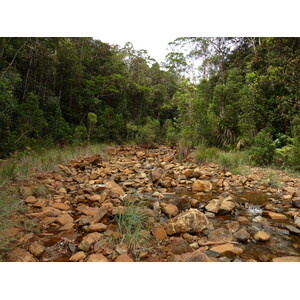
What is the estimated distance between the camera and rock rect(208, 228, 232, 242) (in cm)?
216

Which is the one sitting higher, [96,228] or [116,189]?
[96,228]

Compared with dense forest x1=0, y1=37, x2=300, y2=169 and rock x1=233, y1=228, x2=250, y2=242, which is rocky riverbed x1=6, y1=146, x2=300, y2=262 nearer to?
rock x1=233, y1=228, x2=250, y2=242

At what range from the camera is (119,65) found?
13344mm

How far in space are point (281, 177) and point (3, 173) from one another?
5.58 metres

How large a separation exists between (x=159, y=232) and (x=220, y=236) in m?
0.64

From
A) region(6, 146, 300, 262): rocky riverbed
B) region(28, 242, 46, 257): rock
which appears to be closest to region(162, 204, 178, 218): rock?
region(6, 146, 300, 262): rocky riverbed

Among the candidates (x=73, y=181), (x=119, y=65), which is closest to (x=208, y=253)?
(x=73, y=181)

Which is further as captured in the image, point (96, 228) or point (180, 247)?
point (96, 228)

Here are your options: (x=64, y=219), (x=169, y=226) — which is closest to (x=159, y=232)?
(x=169, y=226)

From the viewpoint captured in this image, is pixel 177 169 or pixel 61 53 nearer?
pixel 177 169

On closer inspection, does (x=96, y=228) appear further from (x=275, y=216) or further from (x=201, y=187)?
(x=201, y=187)

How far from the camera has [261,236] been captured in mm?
2211
